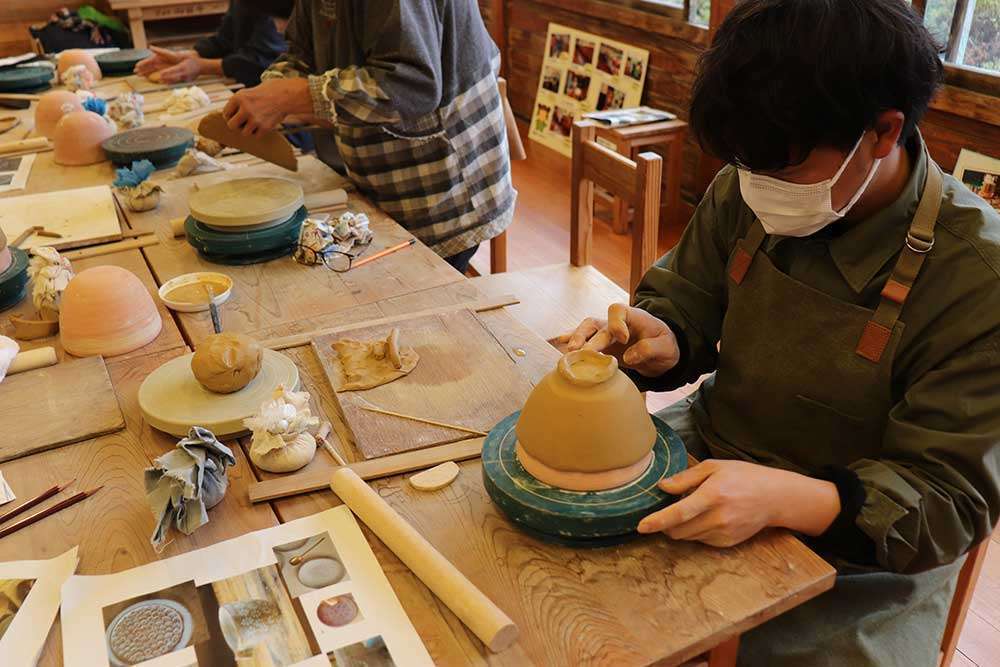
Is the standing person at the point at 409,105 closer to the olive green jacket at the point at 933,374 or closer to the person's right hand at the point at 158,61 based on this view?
the olive green jacket at the point at 933,374

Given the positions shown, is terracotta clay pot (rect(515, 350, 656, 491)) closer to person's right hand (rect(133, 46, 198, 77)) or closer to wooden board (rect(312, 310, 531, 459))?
wooden board (rect(312, 310, 531, 459))

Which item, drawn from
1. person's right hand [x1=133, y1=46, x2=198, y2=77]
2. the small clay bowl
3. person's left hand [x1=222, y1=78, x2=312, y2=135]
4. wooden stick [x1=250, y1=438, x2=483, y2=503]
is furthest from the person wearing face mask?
person's right hand [x1=133, y1=46, x2=198, y2=77]

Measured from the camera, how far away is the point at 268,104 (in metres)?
2.25

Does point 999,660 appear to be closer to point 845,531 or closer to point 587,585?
point 845,531

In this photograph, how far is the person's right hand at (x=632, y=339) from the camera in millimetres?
1438

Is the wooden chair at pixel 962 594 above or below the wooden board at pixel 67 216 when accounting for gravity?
below

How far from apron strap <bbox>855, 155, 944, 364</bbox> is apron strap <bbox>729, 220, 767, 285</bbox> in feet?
0.82

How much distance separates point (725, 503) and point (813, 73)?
56cm

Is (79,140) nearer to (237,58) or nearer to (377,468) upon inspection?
(237,58)

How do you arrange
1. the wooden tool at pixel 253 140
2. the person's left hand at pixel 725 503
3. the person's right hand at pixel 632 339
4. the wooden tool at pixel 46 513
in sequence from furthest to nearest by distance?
the wooden tool at pixel 253 140 < the person's right hand at pixel 632 339 < the wooden tool at pixel 46 513 < the person's left hand at pixel 725 503

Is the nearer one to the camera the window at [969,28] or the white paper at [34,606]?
the white paper at [34,606]

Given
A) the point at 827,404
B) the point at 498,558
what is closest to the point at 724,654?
the point at 498,558

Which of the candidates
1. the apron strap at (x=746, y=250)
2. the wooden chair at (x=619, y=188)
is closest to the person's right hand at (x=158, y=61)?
the wooden chair at (x=619, y=188)

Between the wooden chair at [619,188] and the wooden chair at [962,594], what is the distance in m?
0.98
